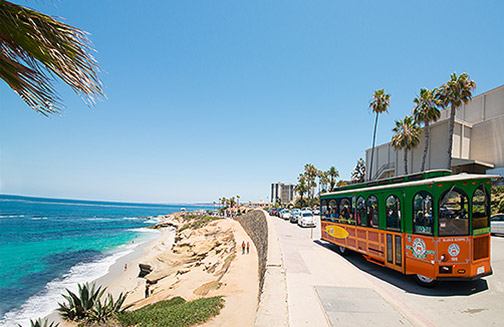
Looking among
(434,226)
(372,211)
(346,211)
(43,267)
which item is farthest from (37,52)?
(43,267)

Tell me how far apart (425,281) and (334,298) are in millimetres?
3314

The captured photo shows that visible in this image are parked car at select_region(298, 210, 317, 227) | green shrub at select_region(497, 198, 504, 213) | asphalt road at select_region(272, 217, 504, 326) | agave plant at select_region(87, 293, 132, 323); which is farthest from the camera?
parked car at select_region(298, 210, 317, 227)

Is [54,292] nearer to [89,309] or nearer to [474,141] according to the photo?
[89,309]

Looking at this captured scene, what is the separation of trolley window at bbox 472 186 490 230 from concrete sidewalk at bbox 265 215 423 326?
354 cm

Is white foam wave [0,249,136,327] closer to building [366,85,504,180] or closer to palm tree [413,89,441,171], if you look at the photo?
palm tree [413,89,441,171]

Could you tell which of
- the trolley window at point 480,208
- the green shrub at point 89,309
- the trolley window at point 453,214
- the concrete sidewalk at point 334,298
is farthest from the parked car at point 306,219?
the green shrub at point 89,309

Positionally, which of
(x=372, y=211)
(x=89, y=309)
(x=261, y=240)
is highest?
(x=372, y=211)

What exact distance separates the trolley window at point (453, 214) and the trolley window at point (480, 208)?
0.26 m

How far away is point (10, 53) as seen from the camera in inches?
78.3

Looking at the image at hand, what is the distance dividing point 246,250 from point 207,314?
1391 cm

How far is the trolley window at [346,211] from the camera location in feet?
37.8

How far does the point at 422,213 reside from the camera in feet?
25.5

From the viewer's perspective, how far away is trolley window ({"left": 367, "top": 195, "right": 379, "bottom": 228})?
31.7ft

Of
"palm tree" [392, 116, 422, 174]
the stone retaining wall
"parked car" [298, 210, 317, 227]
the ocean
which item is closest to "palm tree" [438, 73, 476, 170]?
"palm tree" [392, 116, 422, 174]
